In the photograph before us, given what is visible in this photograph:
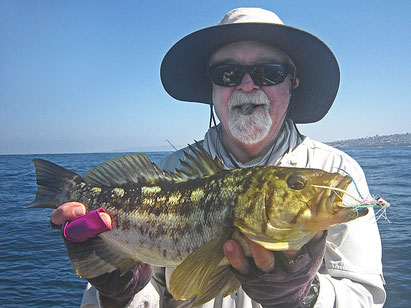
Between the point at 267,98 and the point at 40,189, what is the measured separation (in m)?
2.63

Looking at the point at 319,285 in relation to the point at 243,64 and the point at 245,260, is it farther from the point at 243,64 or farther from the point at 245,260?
the point at 243,64

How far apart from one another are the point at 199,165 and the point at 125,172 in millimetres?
763

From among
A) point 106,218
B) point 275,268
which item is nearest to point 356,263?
point 275,268

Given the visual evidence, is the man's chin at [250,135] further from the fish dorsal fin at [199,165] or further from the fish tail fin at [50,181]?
the fish tail fin at [50,181]

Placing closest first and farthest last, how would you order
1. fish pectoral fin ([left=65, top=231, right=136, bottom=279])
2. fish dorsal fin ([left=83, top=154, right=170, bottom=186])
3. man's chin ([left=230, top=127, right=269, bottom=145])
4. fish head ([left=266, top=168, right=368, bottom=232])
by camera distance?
fish head ([left=266, top=168, right=368, bottom=232])
fish pectoral fin ([left=65, top=231, right=136, bottom=279])
fish dorsal fin ([left=83, top=154, right=170, bottom=186])
man's chin ([left=230, top=127, right=269, bottom=145])

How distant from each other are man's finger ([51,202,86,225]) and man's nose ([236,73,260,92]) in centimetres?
215

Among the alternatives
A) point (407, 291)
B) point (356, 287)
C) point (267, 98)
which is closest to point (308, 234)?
point (356, 287)

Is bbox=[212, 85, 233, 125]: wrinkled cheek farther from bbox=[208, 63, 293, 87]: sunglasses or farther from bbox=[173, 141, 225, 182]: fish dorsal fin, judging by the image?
bbox=[173, 141, 225, 182]: fish dorsal fin

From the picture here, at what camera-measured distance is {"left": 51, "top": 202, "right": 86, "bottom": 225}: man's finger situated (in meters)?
2.74

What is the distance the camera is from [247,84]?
362 centimetres

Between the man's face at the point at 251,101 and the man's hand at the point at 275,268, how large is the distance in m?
1.62

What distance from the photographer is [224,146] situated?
13.3 feet

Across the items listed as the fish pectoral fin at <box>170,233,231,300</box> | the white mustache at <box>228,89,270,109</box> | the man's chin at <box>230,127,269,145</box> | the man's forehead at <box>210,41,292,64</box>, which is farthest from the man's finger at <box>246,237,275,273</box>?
the man's forehead at <box>210,41,292,64</box>

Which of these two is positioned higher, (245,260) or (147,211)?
(147,211)
